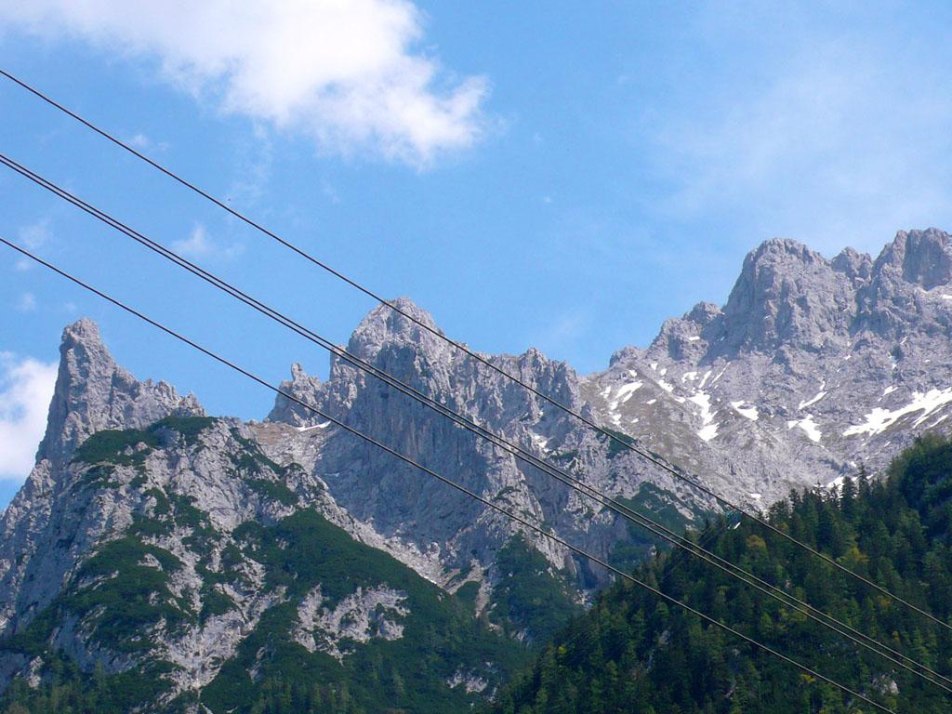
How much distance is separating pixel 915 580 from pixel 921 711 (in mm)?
33026

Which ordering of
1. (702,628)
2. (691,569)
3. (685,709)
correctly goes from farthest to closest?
(691,569) → (702,628) → (685,709)

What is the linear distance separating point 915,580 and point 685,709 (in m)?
35.2

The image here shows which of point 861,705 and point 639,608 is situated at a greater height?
point 639,608

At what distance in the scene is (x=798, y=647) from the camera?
163 meters

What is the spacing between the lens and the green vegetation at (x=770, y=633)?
515 ft

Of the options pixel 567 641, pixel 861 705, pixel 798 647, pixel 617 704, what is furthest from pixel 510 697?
pixel 861 705

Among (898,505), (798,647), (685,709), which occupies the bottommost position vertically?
(685,709)

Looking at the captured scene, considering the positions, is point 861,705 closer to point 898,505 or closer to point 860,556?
point 860,556

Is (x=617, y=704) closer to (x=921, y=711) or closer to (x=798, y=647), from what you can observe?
(x=798, y=647)

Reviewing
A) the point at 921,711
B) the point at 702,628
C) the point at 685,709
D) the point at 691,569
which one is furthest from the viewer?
the point at 691,569

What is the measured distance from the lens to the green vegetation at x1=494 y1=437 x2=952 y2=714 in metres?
157

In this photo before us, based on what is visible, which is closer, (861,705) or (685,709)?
(861,705)

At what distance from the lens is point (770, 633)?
16712cm

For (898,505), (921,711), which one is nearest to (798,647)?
(921,711)
